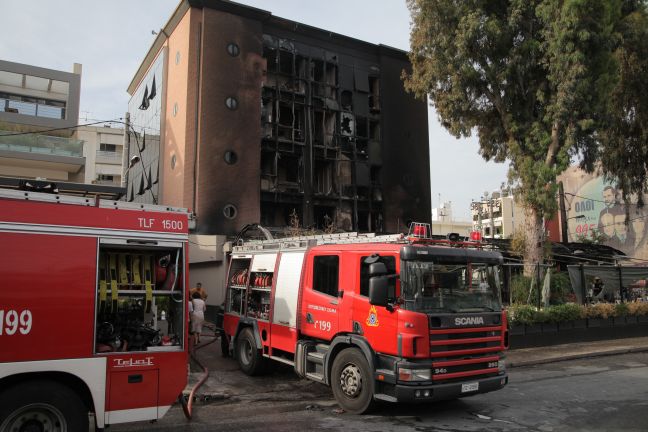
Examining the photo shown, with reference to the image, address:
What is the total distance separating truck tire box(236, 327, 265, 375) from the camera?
1030 centimetres

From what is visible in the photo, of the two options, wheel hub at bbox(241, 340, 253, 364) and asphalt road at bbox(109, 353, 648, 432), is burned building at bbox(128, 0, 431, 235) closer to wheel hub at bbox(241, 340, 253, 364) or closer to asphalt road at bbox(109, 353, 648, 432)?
wheel hub at bbox(241, 340, 253, 364)

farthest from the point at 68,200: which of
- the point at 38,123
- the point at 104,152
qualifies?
the point at 104,152

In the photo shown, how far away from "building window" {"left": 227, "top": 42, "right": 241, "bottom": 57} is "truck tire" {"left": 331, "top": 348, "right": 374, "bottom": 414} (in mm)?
21634

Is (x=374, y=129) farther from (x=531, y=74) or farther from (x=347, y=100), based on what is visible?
(x=531, y=74)

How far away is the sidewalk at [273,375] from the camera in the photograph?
29.7 ft

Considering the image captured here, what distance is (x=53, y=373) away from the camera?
17.5 feet

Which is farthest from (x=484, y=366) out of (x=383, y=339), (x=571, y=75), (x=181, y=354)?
(x=571, y=75)

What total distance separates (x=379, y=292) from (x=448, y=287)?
1186mm

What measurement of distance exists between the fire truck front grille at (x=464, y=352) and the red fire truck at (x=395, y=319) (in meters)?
0.02

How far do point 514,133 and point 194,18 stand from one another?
17.3 metres

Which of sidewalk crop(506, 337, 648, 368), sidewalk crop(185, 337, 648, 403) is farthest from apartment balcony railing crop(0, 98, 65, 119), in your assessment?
sidewalk crop(506, 337, 648, 368)

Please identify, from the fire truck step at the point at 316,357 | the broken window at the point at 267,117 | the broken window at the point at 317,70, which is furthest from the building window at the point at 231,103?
the fire truck step at the point at 316,357

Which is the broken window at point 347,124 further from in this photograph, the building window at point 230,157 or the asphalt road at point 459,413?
the asphalt road at point 459,413

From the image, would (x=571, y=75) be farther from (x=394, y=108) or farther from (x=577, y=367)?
(x=394, y=108)
